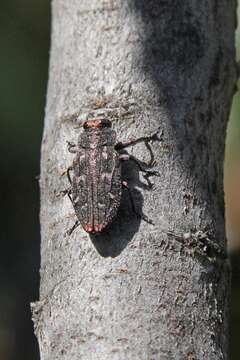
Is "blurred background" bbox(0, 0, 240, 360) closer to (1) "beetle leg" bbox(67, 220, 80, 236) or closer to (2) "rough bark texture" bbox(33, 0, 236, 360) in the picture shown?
(2) "rough bark texture" bbox(33, 0, 236, 360)

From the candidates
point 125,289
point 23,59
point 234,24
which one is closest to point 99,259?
point 125,289

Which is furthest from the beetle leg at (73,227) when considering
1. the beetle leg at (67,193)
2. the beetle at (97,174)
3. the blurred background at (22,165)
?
the blurred background at (22,165)

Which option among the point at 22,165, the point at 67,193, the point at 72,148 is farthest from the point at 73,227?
the point at 22,165

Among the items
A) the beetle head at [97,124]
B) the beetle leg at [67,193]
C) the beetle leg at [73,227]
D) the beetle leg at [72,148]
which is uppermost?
the beetle head at [97,124]

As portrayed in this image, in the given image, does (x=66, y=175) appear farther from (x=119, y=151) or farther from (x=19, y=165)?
(x=19, y=165)

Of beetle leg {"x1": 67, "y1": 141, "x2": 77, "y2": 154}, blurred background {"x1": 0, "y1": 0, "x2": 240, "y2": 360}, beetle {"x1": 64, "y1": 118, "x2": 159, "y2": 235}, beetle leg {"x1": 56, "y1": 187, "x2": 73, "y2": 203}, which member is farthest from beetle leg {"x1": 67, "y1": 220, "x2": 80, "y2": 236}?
blurred background {"x1": 0, "y1": 0, "x2": 240, "y2": 360}

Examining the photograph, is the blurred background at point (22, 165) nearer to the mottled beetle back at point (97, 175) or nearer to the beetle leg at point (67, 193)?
the mottled beetle back at point (97, 175)

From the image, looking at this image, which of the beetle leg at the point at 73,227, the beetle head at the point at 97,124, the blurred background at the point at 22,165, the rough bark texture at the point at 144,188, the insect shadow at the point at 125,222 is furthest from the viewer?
the blurred background at the point at 22,165
